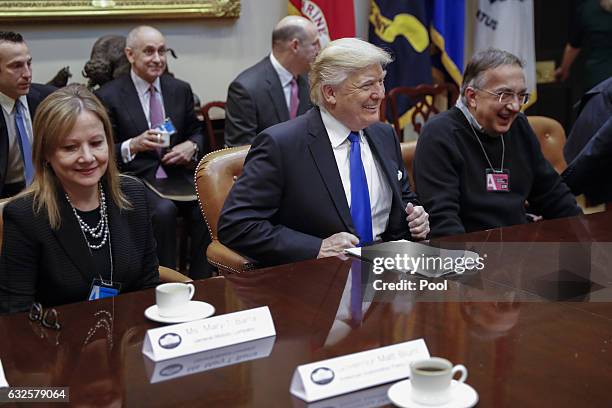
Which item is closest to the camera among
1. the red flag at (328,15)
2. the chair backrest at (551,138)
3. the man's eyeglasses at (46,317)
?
the man's eyeglasses at (46,317)

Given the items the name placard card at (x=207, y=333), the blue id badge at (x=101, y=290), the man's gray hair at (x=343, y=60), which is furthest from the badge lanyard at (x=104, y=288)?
the man's gray hair at (x=343, y=60)

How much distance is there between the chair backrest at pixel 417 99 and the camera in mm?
5645

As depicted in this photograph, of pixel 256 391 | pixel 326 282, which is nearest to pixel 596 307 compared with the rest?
pixel 326 282

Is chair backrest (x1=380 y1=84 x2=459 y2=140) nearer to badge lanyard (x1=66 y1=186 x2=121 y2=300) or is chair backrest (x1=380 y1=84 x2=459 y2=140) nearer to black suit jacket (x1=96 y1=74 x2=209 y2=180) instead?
black suit jacket (x1=96 y1=74 x2=209 y2=180)

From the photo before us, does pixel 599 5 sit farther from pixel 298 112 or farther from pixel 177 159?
pixel 177 159

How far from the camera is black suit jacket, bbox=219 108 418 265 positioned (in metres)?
2.89

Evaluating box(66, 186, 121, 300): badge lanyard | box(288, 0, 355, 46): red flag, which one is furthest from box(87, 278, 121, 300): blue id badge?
box(288, 0, 355, 46): red flag

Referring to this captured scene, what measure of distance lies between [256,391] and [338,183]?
1429 millimetres

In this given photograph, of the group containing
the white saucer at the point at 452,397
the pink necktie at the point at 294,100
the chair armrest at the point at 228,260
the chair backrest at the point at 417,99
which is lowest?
the chair backrest at the point at 417,99

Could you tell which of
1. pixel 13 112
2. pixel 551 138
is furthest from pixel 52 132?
pixel 551 138

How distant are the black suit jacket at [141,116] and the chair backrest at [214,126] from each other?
6 centimetres

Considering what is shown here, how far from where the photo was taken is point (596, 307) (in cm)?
213

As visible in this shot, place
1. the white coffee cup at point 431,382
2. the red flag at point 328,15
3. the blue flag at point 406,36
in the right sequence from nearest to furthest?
the white coffee cup at point 431,382
the red flag at point 328,15
the blue flag at point 406,36

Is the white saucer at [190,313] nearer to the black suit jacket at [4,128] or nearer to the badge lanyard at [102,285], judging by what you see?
the badge lanyard at [102,285]
